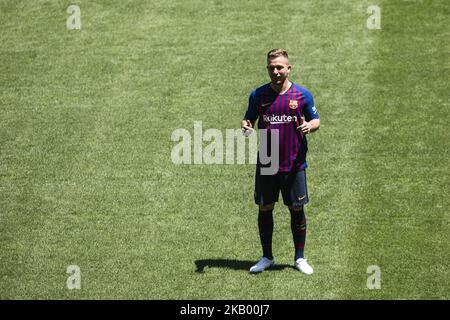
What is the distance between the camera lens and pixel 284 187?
9859mm

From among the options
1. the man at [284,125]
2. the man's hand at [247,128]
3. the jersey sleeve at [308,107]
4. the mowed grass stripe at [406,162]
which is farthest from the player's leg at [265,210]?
the mowed grass stripe at [406,162]

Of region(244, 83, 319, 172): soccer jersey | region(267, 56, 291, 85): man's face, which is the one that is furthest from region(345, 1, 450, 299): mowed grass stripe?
region(267, 56, 291, 85): man's face

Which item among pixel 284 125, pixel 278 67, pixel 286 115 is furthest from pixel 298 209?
pixel 278 67

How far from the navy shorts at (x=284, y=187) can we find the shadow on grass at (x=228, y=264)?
0.87m

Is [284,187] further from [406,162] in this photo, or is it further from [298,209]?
[406,162]

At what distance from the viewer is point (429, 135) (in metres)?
13.0

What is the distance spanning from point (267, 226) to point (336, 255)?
1.00 m

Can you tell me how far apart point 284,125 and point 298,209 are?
1.00 metres

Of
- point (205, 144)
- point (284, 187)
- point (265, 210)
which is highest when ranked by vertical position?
point (205, 144)

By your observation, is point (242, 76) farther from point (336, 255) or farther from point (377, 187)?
point (336, 255)

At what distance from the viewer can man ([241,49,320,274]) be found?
9547 mm

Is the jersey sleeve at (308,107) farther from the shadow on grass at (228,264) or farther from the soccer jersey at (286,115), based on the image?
the shadow on grass at (228,264)

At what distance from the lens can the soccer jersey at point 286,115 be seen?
9609 millimetres

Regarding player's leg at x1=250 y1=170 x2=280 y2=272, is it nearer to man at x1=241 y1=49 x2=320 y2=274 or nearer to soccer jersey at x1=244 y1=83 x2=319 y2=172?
man at x1=241 y1=49 x2=320 y2=274
